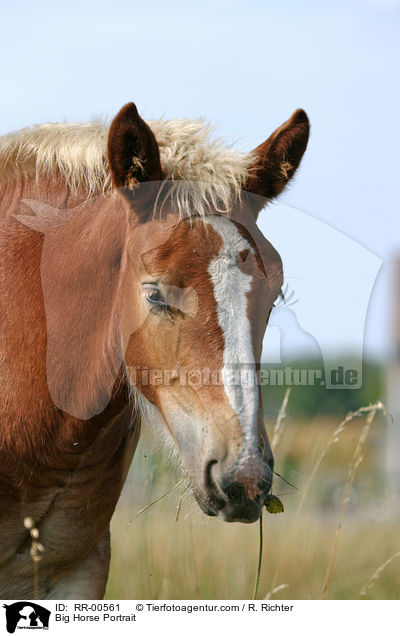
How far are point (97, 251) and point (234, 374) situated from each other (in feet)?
3.23

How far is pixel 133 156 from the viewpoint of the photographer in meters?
2.85

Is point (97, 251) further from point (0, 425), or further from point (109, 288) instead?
point (0, 425)

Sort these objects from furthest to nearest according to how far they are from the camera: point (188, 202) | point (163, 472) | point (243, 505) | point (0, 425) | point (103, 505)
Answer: point (163, 472) → point (103, 505) → point (0, 425) → point (188, 202) → point (243, 505)

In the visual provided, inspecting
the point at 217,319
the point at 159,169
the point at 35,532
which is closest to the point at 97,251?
the point at 159,169

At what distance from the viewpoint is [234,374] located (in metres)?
2.45

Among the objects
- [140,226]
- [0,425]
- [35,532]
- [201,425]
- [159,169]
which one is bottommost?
[35,532]

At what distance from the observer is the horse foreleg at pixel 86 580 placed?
3.44m

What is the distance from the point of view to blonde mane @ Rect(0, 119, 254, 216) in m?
2.86

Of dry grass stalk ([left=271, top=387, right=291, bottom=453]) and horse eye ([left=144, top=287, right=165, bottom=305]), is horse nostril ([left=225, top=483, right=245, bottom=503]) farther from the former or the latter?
dry grass stalk ([left=271, top=387, right=291, bottom=453])

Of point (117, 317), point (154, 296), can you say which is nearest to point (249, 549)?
point (117, 317)

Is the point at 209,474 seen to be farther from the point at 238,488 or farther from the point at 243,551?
the point at 243,551

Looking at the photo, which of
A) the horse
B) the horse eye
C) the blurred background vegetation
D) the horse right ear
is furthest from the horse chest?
the horse right ear

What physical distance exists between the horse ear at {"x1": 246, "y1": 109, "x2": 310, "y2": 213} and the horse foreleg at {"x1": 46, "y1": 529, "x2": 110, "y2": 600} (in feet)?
6.93
